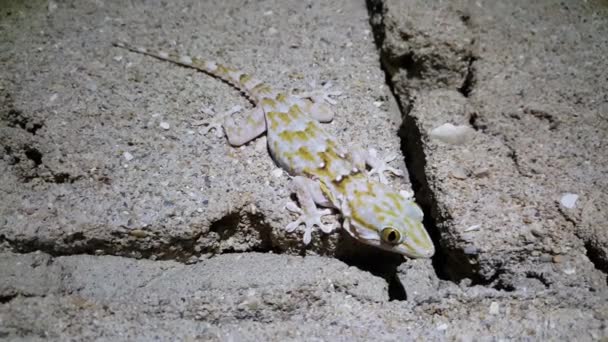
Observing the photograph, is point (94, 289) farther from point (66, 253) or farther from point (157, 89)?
point (157, 89)

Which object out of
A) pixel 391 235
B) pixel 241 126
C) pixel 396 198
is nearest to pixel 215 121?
pixel 241 126

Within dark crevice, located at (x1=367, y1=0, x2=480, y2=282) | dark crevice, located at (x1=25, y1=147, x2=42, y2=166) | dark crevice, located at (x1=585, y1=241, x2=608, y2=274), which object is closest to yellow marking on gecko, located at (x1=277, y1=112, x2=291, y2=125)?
dark crevice, located at (x1=367, y1=0, x2=480, y2=282)

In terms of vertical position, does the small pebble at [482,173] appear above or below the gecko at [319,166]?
above

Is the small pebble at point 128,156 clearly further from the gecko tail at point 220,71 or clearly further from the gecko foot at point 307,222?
the gecko foot at point 307,222

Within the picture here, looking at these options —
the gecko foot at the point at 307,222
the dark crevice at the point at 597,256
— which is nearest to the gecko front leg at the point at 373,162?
the gecko foot at the point at 307,222

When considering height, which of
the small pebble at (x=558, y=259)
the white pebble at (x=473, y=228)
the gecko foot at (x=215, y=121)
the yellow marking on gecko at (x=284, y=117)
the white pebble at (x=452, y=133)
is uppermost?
the white pebble at (x=452, y=133)

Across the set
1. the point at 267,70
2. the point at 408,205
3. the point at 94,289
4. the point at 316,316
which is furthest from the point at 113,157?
the point at 408,205

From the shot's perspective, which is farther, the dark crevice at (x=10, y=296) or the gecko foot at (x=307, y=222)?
the gecko foot at (x=307, y=222)

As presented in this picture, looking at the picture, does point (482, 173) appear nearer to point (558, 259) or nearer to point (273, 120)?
point (558, 259)
